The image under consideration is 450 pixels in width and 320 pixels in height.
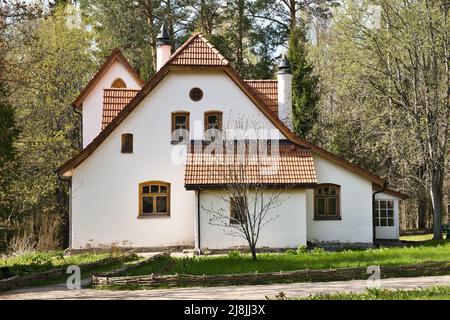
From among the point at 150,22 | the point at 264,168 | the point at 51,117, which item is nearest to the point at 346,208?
the point at 264,168

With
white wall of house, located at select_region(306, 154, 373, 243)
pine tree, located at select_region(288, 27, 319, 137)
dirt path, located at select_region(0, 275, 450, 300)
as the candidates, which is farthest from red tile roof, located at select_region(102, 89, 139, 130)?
dirt path, located at select_region(0, 275, 450, 300)

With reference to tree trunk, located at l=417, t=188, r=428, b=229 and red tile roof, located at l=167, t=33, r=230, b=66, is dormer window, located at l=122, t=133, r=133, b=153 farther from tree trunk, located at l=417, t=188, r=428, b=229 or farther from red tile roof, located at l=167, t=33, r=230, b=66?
tree trunk, located at l=417, t=188, r=428, b=229

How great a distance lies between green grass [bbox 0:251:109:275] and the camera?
1693 cm

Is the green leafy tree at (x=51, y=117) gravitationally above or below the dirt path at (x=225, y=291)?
above

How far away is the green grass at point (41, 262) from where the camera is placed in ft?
55.5

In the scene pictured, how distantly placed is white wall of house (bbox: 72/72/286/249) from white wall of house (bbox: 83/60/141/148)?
4.65 meters

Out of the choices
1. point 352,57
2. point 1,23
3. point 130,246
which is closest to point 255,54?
point 352,57

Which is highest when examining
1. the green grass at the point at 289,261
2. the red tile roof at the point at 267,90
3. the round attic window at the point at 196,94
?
the red tile roof at the point at 267,90

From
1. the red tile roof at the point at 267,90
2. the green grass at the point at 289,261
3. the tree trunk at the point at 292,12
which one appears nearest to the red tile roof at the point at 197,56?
the red tile roof at the point at 267,90

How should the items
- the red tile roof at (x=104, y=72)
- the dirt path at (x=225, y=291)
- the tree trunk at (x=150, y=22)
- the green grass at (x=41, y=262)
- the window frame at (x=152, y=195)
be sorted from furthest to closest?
1. the tree trunk at (x=150, y=22)
2. the red tile roof at (x=104, y=72)
3. the window frame at (x=152, y=195)
4. the green grass at (x=41, y=262)
5. the dirt path at (x=225, y=291)

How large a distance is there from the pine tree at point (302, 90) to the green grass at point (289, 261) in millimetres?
14218

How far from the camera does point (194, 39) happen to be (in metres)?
24.5

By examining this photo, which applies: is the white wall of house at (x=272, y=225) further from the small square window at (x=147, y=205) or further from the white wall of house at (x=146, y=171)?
the small square window at (x=147, y=205)
